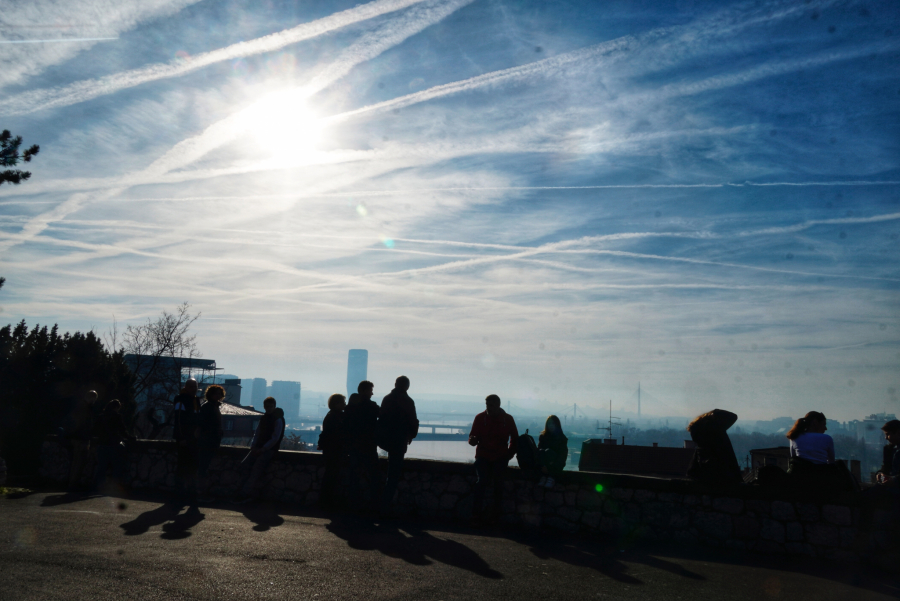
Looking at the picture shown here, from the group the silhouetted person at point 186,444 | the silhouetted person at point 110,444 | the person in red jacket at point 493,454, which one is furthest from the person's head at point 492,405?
the silhouetted person at point 110,444

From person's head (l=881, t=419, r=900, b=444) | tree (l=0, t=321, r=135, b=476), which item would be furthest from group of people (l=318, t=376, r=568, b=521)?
tree (l=0, t=321, r=135, b=476)

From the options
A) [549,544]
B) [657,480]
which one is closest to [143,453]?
[549,544]

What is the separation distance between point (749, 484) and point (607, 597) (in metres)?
3.30

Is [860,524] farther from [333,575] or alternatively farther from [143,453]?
[143,453]

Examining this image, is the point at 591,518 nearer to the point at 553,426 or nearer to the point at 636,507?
the point at 636,507

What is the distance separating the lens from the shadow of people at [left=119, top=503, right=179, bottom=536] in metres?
6.51

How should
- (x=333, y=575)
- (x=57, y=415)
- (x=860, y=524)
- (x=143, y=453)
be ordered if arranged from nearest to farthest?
(x=333, y=575)
(x=860, y=524)
(x=143, y=453)
(x=57, y=415)

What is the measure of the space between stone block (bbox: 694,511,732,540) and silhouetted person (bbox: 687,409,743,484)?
40 cm

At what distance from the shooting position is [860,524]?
6570 mm

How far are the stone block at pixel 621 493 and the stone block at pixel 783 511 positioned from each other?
1.63 m

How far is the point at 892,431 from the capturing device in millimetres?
6805

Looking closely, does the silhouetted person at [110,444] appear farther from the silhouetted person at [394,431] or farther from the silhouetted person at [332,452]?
the silhouetted person at [394,431]

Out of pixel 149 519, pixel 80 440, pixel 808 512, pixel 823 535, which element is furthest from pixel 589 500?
pixel 80 440

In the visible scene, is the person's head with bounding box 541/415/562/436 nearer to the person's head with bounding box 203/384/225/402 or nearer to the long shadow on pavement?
the long shadow on pavement
